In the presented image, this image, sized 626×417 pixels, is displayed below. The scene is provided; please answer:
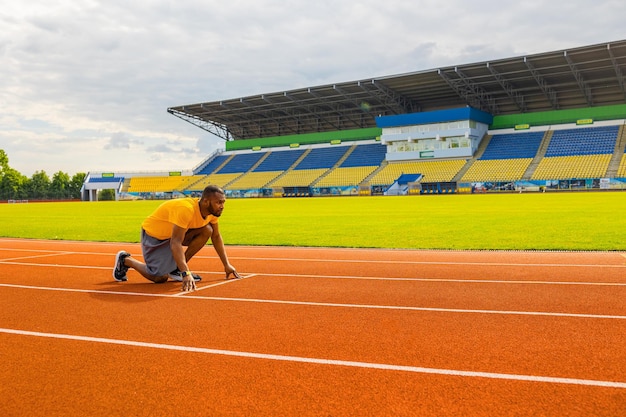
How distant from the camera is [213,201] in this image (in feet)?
22.6

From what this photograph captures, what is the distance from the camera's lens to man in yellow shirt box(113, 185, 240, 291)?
6.93 meters

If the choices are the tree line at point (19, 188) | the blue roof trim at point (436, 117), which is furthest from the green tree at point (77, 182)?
the blue roof trim at point (436, 117)

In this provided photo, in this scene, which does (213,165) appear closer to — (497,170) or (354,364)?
(497,170)

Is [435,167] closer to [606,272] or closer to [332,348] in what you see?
[606,272]

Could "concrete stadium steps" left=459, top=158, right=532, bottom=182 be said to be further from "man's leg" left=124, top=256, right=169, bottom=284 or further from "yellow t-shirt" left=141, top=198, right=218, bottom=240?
"yellow t-shirt" left=141, top=198, right=218, bottom=240

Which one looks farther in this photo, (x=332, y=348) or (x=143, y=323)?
(x=143, y=323)

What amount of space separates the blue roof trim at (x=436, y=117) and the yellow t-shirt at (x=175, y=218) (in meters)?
58.8

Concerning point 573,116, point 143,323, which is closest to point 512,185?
point 573,116

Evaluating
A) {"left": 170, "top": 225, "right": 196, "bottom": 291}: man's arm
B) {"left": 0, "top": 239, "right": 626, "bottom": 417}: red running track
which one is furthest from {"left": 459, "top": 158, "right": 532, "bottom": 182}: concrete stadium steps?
{"left": 170, "top": 225, "right": 196, "bottom": 291}: man's arm

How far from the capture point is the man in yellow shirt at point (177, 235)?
6930 mm

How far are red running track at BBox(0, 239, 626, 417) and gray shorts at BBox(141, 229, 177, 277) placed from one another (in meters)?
0.33

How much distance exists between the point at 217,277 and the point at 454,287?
150 inches

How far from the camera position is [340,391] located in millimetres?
3654

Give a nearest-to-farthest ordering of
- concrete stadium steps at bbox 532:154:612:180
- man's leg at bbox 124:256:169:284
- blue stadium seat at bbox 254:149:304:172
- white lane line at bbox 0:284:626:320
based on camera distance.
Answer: white lane line at bbox 0:284:626:320 < man's leg at bbox 124:256:169:284 < concrete stadium steps at bbox 532:154:612:180 < blue stadium seat at bbox 254:149:304:172
